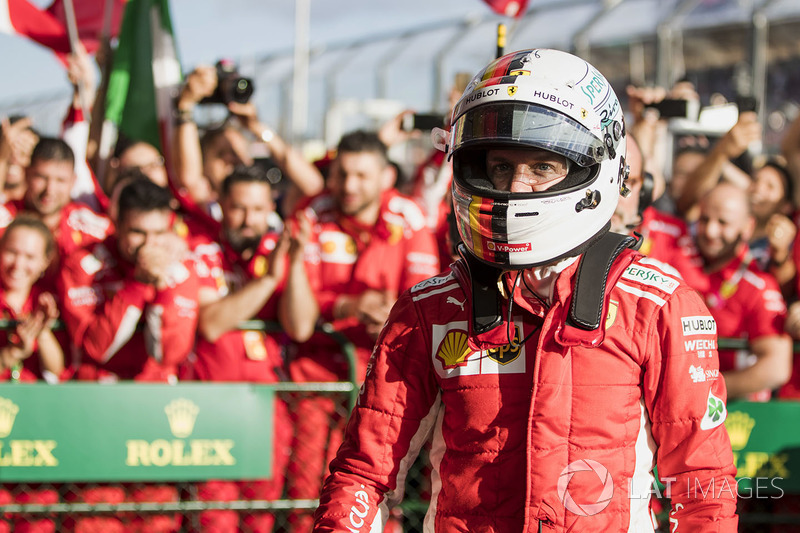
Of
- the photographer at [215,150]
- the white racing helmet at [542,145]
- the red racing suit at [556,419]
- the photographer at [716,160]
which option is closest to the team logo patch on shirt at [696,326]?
the red racing suit at [556,419]

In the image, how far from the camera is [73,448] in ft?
12.9

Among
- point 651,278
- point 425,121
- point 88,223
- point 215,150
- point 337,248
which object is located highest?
point 215,150

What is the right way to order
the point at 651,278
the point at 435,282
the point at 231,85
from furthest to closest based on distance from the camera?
the point at 231,85 → the point at 435,282 → the point at 651,278

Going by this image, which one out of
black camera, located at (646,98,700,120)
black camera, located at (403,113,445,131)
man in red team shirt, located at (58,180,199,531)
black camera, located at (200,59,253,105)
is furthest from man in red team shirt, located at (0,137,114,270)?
black camera, located at (646,98,700,120)

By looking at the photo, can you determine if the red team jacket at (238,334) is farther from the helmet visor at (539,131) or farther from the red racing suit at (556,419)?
the helmet visor at (539,131)

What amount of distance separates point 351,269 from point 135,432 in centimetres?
137

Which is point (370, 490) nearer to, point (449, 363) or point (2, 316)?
point (449, 363)

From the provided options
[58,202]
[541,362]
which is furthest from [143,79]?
[541,362]

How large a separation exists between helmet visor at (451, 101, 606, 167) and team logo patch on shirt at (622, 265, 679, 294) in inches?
10.8

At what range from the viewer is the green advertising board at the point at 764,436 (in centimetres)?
414

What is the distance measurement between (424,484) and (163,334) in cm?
142

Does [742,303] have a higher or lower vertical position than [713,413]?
higher

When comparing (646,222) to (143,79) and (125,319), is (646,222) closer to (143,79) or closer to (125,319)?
(125,319)

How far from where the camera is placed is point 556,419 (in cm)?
200
